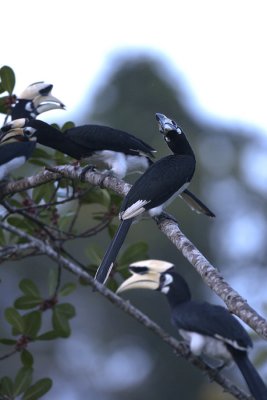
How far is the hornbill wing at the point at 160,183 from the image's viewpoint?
13.4ft

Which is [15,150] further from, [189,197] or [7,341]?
[7,341]

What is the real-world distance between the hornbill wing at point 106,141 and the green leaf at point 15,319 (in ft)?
3.37

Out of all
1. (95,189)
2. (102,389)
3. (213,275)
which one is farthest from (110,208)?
(102,389)

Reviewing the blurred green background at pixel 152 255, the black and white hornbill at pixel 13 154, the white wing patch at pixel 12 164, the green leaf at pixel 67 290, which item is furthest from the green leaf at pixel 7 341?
the blurred green background at pixel 152 255

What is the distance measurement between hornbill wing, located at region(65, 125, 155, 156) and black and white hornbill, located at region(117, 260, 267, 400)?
1.97 ft


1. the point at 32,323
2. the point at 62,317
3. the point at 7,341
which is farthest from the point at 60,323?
the point at 7,341

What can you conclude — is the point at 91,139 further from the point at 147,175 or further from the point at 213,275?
the point at 213,275

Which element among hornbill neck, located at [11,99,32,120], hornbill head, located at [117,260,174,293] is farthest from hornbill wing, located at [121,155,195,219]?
hornbill neck, located at [11,99,32,120]

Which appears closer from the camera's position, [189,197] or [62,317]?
[62,317]

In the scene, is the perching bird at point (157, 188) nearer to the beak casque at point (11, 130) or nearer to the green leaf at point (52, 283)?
the green leaf at point (52, 283)

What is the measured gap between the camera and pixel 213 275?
122 inches

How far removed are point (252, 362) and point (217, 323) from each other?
24cm

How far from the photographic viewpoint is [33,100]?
606 cm

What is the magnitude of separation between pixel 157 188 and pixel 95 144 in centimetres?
73
